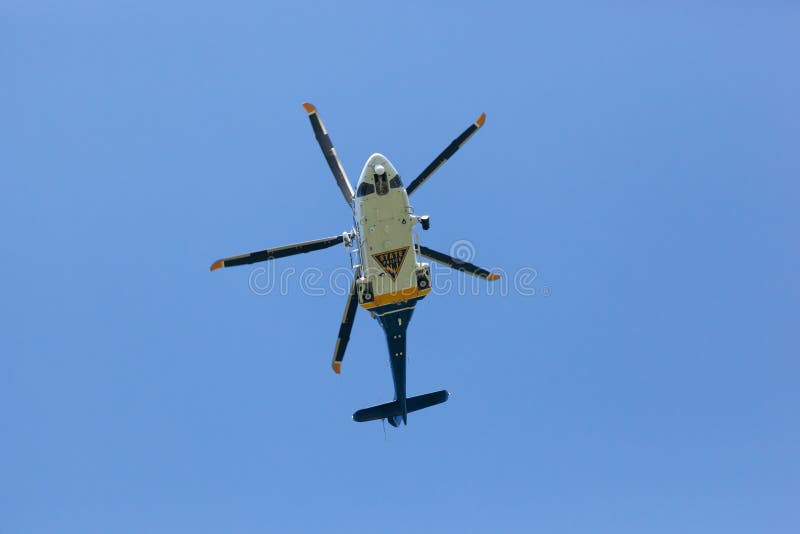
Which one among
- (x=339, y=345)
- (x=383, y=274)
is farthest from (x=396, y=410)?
(x=383, y=274)

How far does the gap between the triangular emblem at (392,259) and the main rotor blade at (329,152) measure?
3.59 meters

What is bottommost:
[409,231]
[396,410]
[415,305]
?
[396,410]

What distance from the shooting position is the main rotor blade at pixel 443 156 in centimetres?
3984

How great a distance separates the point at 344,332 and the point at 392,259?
538cm

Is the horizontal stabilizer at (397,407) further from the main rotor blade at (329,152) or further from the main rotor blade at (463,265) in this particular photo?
the main rotor blade at (329,152)

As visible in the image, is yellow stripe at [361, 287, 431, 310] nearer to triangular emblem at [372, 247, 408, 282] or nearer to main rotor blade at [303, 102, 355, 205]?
triangular emblem at [372, 247, 408, 282]

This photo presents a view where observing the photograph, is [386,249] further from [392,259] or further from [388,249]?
[392,259]

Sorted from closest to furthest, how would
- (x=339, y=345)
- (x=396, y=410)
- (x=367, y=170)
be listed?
(x=367, y=170) < (x=339, y=345) < (x=396, y=410)

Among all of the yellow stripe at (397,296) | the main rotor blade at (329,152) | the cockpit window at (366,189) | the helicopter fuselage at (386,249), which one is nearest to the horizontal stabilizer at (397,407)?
the helicopter fuselage at (386,249)

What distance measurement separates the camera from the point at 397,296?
40906mm

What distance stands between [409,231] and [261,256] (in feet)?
27.9

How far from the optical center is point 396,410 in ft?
151

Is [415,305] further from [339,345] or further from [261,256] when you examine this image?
[261,256]

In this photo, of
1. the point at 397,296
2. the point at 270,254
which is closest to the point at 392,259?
the point at 397,296
